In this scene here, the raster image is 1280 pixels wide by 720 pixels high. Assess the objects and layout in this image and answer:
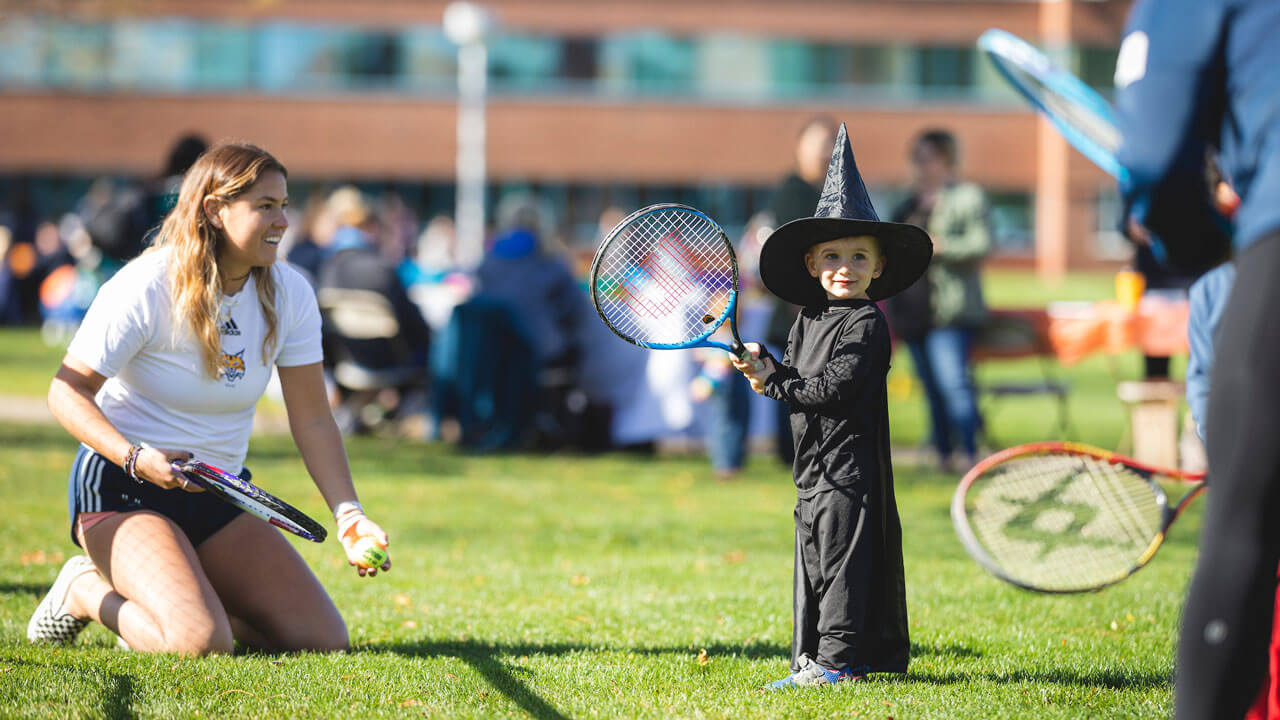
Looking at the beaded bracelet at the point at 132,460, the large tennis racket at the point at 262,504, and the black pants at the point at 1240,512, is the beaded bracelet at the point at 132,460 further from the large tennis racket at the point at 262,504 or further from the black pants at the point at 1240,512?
the black pants at the point at 1240,512

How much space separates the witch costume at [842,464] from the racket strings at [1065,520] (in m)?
0.80

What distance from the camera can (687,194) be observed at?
131 feet

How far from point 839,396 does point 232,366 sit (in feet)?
6.86

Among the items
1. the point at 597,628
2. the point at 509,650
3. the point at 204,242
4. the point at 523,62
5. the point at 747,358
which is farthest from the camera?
the point at 523,62

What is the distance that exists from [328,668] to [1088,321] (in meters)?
7.67

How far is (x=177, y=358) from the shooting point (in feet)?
14.6

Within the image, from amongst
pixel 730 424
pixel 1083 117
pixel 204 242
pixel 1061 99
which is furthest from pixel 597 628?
pixel 730 424

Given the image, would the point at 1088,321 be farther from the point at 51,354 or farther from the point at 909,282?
the point at 51,354

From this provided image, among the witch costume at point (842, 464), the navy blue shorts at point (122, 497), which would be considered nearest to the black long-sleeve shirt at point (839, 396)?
the witch costume at point (842, 464)

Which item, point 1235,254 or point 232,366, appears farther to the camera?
point 232,366

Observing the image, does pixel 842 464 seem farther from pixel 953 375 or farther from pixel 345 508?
pixel 953 375

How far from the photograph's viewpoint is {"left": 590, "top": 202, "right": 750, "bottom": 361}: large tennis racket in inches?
151

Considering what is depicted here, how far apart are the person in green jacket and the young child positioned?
5.19m

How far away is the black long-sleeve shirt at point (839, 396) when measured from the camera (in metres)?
3.76
